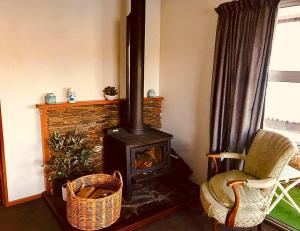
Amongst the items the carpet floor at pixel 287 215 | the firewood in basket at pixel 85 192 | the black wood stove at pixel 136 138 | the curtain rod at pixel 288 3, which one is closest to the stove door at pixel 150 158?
the black wood stove at pixel 136 138

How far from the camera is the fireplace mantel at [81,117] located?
2.60m

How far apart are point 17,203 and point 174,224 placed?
1603 mm

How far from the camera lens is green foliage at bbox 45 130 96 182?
102 inches

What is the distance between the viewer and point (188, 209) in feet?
8.34

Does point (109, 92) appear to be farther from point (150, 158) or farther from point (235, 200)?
point (235, 200)

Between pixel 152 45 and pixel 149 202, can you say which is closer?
pixel 149 202

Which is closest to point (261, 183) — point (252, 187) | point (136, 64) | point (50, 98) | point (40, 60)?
point (252, 187)

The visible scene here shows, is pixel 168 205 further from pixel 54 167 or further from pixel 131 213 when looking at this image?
pixel 54 167

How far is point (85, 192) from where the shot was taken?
2.23 m

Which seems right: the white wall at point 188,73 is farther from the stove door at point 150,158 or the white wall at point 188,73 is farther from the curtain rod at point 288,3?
the curtain rod at point 288,3

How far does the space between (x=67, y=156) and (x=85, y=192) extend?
513mm

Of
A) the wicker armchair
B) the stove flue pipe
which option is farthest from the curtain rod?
the stove flue pipe

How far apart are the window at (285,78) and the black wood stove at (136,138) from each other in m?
1.10

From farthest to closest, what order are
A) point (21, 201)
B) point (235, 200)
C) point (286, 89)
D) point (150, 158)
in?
point (150, 158), point (21, 201), point (286, 89), point (235, 200)
